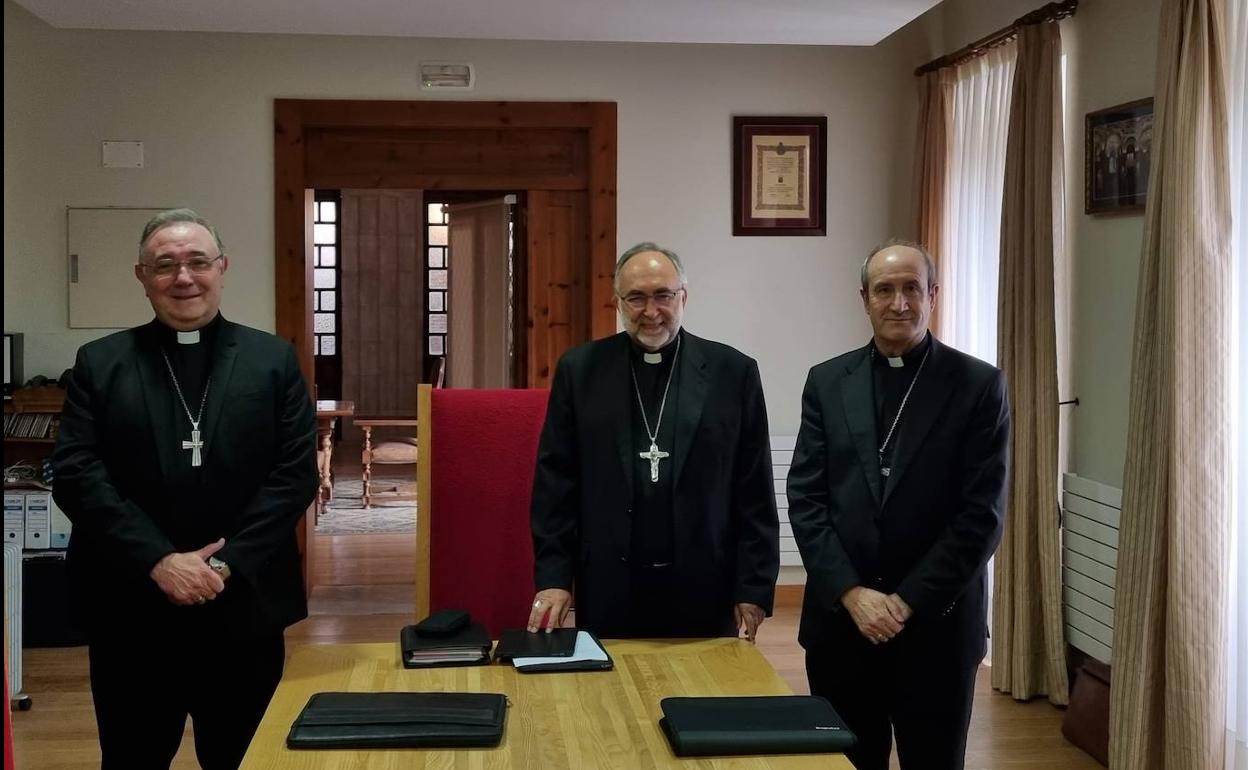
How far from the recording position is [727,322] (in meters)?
5.84

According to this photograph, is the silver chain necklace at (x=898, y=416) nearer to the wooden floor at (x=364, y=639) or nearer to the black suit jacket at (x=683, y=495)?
the black suit jacket at (x=683, y=495)

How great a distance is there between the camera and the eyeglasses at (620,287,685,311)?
251cm

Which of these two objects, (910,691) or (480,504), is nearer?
(910,691)

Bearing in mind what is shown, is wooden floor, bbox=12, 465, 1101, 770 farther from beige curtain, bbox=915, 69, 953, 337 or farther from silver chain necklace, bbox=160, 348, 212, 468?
A: silver chain necklace, bbox=160, 348, 212, 468

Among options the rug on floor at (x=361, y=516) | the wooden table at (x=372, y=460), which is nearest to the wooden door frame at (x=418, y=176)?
the rug on floor at (x=361, y=516)

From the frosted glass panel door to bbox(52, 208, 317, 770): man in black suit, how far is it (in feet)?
10.8

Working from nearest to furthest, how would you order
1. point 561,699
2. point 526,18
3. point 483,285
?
point 561,699 < point 526,18 < point 483,285

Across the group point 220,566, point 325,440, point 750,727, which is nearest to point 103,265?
point 325,440

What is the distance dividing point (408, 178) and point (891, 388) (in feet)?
12.1

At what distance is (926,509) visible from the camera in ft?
8.07

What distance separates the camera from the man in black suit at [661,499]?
254 cm

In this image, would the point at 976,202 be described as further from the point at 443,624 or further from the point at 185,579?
the point at 185,579

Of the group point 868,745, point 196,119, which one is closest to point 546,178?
point 196,119

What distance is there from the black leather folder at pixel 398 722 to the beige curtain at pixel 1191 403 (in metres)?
2.25
